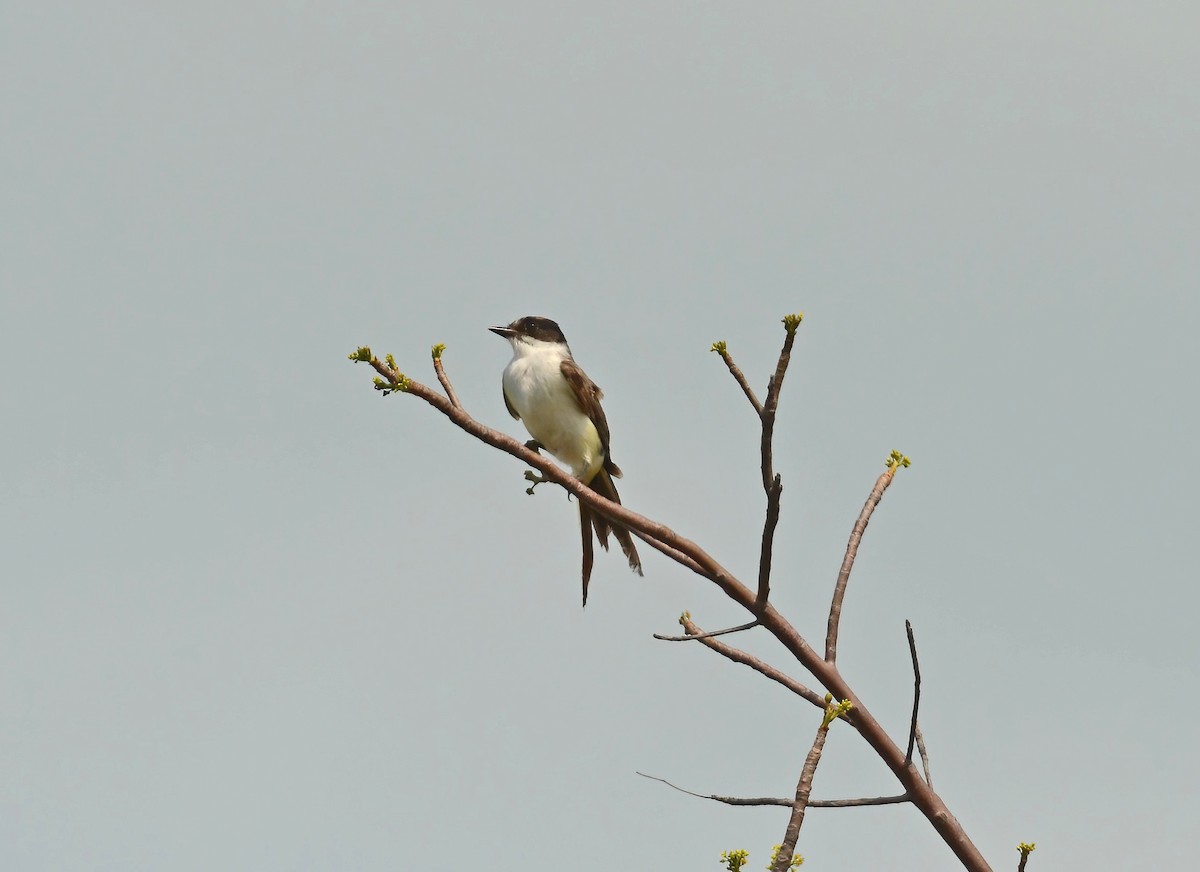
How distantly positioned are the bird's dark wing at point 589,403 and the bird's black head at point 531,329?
78cm

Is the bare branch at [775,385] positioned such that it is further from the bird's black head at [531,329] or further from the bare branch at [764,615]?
the bird's black head at [531,329]

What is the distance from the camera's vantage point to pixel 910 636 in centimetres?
496

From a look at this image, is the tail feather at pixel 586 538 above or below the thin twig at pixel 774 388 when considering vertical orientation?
above

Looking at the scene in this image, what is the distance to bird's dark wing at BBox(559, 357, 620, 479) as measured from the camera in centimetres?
1091

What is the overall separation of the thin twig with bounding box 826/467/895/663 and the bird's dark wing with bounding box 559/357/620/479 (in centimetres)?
495

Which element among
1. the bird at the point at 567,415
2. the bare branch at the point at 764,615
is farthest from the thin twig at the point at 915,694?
the bird at the point at 567,415

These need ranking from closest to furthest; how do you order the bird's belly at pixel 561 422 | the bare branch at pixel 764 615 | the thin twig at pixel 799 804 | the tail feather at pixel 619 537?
the thin twig at pixel 799 804 < the bare branch at pixel 764 615 < the tail feather at pixel 619 537 < the bird's belly at pixel 561 422

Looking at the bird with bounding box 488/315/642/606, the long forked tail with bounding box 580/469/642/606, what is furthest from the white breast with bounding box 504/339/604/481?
the long forked tail with bounding box 580/469/642/606

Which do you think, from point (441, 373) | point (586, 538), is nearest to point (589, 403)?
point (586, 538)

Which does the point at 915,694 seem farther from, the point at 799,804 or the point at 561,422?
the point at 561,422

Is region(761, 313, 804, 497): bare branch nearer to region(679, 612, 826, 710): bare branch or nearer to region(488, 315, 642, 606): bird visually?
region(679, 612, 826, 710): bare branch

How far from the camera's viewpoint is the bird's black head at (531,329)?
1171 centimetres

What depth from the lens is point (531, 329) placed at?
1174 cm

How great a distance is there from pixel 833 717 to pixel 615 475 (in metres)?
6.58
